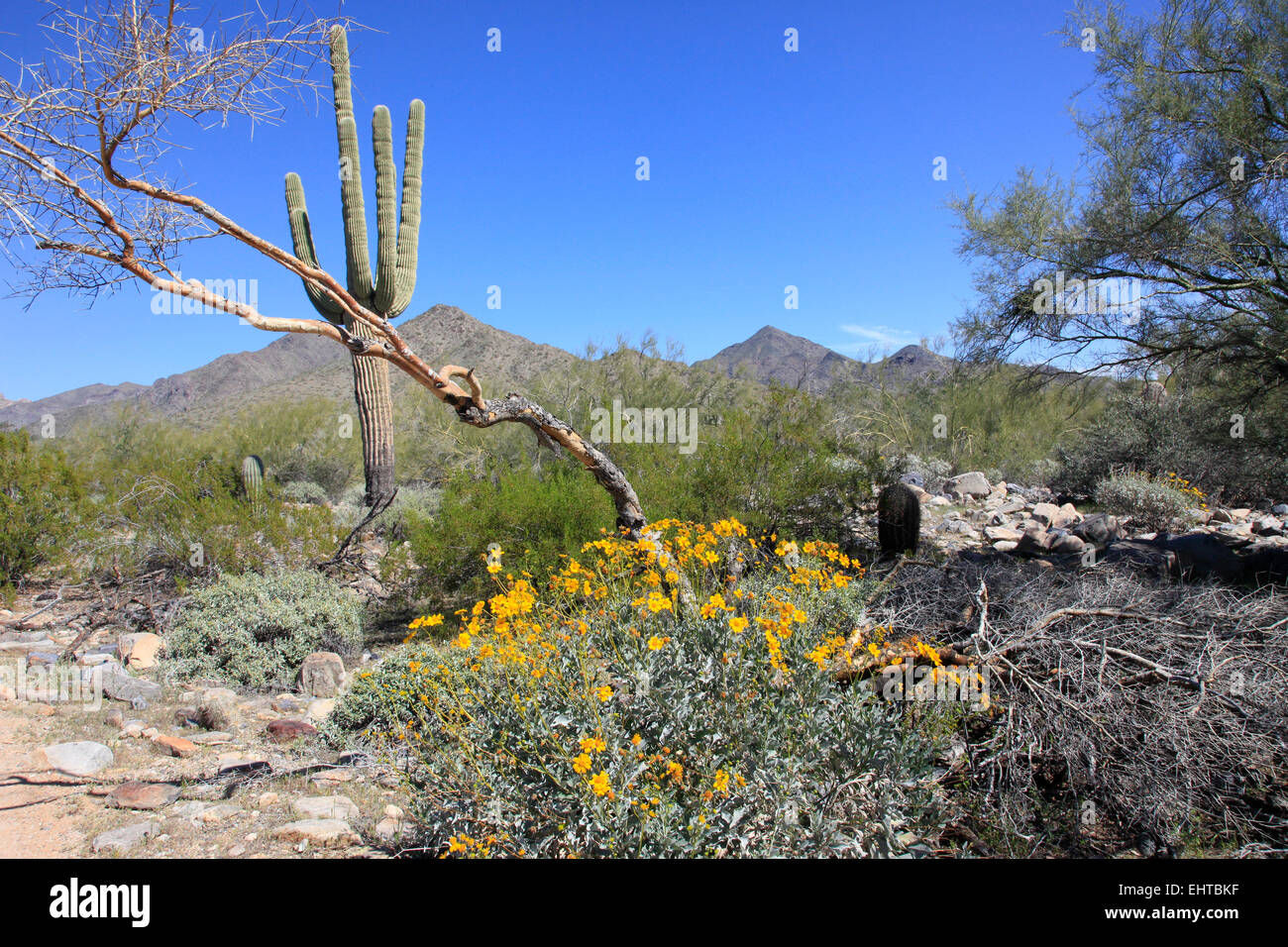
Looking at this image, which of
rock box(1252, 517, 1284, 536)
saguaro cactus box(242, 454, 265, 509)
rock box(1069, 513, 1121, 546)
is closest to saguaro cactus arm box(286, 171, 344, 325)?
saguaro cactus box(242, 454, 265, 509)

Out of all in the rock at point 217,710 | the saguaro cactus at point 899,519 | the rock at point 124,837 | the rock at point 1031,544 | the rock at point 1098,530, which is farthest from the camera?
the rock at point 1098,530

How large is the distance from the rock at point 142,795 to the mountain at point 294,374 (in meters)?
14.6

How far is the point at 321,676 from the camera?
6062 millimetres

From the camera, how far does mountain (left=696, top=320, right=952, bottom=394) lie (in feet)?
80.5

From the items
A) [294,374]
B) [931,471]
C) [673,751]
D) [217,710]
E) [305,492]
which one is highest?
[294,374]

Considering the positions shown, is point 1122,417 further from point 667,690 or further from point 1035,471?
point 667,690

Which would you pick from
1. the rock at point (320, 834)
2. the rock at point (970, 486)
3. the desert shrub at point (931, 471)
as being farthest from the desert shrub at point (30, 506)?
the rock at point (970, 486)

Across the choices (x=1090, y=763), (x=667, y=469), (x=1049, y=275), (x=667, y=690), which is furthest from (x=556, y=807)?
(x=1049, y=275)

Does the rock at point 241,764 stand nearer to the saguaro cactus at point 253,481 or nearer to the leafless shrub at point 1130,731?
the leafless shrub at point 1130,731

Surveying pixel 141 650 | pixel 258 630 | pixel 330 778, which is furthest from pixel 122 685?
pixel 330 778

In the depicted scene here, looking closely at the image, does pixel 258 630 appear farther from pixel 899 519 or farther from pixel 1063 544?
pixel 1063 544

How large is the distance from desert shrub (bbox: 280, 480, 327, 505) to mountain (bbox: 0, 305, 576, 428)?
630 cm

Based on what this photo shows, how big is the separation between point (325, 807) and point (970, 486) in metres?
15.1

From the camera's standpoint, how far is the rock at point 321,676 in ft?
19.7
